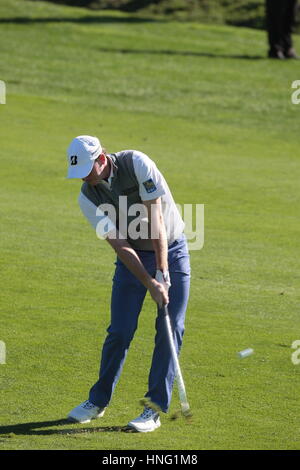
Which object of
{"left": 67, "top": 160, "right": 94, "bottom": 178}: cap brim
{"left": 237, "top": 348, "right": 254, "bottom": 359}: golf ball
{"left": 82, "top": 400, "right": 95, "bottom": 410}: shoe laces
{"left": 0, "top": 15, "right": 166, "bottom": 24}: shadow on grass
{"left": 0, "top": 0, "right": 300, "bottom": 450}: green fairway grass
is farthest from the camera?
{"left": 0, "top": 15, "right": 166, "bottom": 24}: shadow on grass

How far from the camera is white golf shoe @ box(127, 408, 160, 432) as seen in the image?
290 inches

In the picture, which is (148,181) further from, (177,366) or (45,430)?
(45,430)

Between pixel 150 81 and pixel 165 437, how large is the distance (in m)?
19.6

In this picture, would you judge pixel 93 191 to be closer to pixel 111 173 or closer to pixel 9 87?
pixel 111 173

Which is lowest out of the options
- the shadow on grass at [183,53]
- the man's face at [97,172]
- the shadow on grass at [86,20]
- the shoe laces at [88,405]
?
the shoe laces at [88,405]

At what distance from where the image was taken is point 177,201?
15445mm

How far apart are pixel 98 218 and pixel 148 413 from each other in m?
1.47

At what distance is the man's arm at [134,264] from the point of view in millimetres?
7152

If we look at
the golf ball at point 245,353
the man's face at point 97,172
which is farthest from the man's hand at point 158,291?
the golf ball at point 245,353

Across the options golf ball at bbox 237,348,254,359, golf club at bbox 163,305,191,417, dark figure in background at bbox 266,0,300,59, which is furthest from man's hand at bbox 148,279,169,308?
dark figure in background at bbox 266,0,300,59

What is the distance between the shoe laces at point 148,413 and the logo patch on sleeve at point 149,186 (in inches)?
63.5

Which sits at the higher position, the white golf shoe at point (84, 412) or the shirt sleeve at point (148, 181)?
the shirt sleeve at point (148, 181)

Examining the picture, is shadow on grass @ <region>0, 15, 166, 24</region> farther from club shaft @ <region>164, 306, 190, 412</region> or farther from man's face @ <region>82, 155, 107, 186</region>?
club shaft @ <region>164, 306, 190, 412</region>

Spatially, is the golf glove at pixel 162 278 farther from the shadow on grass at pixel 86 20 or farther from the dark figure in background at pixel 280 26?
the shadow on grass at pixel 86 20
